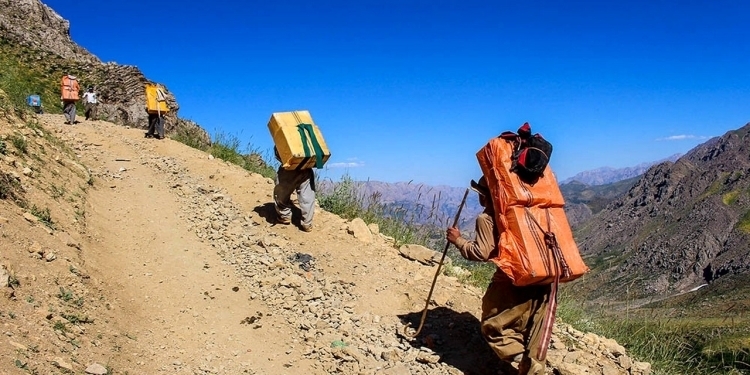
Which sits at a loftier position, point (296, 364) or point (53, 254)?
point (53, 254)

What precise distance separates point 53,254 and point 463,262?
537 cm

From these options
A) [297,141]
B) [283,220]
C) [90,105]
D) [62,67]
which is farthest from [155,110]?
[62,67]

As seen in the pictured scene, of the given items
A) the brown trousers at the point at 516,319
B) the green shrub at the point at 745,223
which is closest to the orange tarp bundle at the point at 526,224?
the brown trousers at the point at 516,319

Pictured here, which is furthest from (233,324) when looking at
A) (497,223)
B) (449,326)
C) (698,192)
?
(698,192)

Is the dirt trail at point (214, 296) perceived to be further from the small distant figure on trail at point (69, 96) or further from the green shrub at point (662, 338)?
the small distant figure on trail at point (69, 96)

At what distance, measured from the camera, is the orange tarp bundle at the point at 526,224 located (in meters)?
3.94

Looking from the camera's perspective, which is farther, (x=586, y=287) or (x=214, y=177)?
(x=214, y=177)

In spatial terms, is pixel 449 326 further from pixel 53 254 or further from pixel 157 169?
pixel 157 169

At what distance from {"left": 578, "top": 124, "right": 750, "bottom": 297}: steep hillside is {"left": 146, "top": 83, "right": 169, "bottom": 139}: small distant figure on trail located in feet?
224

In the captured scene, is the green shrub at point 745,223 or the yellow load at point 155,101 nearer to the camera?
the yellow load at point 155,101

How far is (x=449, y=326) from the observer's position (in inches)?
214

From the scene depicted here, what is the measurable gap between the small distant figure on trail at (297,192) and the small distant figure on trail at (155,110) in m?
7.11

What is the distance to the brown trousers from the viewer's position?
4.32 meters

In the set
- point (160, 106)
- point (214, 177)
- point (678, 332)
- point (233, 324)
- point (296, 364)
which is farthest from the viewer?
point (160, 106)
